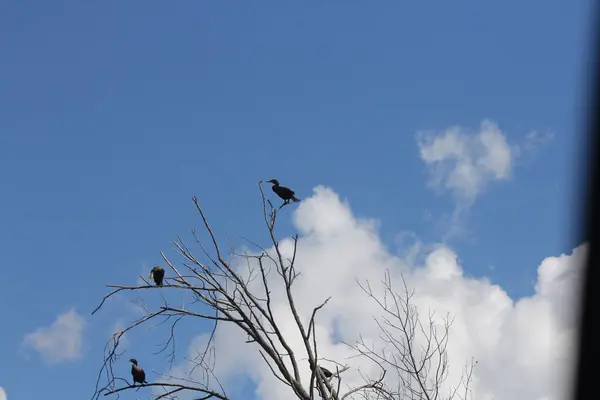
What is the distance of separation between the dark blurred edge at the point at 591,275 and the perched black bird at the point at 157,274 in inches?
202

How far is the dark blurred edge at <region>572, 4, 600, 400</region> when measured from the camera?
222 centimetres

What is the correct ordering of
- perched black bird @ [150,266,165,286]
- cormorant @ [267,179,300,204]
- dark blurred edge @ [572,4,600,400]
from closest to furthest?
1. dark blurred edge @ [572,4,600,400]
2. perched black bird @ [150,266,165,286]
3. cormorant @ [267,179,300,204]

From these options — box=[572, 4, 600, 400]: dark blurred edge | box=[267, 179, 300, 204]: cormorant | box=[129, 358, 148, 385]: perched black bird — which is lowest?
box=[572, 4, 600, 400]: dark blurred edge

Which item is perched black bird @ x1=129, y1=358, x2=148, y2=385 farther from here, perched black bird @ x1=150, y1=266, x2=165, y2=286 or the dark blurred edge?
the dark blurred edge

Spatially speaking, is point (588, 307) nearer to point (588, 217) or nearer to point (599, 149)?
point (588, 217)

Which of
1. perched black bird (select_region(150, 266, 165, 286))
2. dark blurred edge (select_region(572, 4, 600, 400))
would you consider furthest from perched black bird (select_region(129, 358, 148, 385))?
dark blurred edge (select_region(572, 4, 600, 400))

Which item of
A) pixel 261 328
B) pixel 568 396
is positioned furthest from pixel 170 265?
pixel 568 396

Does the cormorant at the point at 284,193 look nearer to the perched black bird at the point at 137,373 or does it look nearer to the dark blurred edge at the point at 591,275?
the perched black bird at the point at 137,373

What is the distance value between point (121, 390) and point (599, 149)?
5.17 metres

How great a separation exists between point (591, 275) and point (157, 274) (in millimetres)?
5514

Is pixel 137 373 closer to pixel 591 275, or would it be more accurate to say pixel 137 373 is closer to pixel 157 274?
pixel 157 274

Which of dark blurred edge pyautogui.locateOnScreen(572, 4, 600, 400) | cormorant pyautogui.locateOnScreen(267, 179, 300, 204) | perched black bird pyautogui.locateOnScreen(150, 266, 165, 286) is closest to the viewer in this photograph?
dark blurred edge pyautogui.locateOnScreen(572, 4, 600, 400)

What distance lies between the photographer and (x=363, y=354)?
7.15 m

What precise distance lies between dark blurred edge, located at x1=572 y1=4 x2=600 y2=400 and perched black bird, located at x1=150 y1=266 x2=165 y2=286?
514cm
